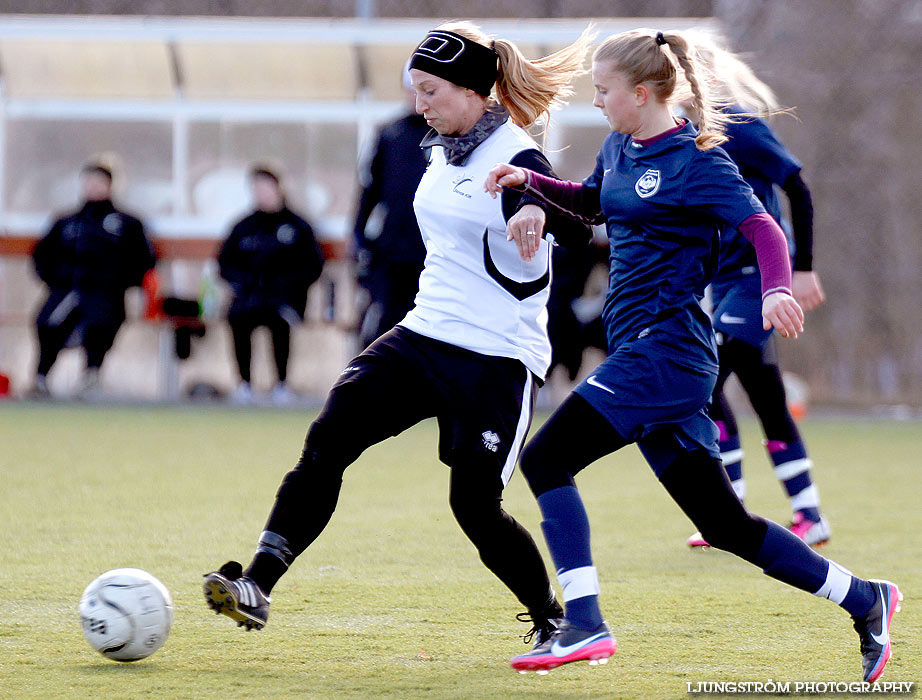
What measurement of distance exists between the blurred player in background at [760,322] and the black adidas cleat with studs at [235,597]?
8.07 feet

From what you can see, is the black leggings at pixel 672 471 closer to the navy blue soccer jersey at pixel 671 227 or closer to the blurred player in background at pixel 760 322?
the navy blue soccer jersey at pixel 671 227

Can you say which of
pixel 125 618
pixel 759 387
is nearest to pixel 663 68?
pixel 125 618

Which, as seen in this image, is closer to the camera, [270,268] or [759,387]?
[759,387]

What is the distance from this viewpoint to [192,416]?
11.6 meters

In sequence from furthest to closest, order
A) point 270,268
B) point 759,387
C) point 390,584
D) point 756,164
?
point 270,268, point 759,387, point 756,164, point 390,584

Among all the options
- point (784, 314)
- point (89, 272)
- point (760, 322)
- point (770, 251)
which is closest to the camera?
point (784, 314)

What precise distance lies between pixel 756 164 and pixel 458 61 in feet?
6.65

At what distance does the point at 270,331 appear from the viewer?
1253 centimetres

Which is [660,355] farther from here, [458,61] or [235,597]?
[235,597]

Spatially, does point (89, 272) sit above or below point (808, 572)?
below

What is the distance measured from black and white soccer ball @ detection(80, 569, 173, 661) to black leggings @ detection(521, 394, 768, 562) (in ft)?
3.23

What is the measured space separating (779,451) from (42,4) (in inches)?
479

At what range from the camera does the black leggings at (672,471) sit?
11.6 ft

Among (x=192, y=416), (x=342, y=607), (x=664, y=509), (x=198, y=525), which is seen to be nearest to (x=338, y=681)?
(x=342, y=607)
